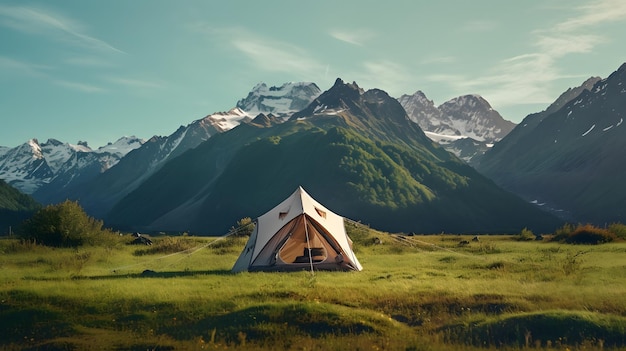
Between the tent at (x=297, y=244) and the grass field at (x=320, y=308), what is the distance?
216cm

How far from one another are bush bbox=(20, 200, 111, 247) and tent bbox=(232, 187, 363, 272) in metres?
23.0

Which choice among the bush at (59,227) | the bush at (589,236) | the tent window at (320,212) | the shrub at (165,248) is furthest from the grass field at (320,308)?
the bush at (589,236)

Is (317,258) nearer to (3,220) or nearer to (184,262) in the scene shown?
(184,262)

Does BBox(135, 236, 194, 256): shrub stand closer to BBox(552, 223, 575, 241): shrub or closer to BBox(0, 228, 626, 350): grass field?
BBox(0, 228, 626, 350): grass field

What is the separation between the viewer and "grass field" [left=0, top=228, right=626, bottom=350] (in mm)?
18344

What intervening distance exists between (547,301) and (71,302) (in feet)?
72.1

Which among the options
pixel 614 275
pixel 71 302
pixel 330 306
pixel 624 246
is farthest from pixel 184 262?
pixel 624 246

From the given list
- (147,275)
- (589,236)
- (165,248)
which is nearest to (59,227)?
(165,248)

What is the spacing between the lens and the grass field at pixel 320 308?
60.2 feet

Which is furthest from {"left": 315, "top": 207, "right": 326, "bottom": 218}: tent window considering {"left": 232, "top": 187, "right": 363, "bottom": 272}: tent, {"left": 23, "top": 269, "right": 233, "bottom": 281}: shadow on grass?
{"left": 23, "top": 269, "right": 233, "bottom": 281}: shadow on grass

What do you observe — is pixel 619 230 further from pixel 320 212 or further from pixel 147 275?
pixel 147 275

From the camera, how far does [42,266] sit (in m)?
36.7

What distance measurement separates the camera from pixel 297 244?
1471 inches

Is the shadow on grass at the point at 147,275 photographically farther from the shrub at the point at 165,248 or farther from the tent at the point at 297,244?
the shrub at the point at 165,248
